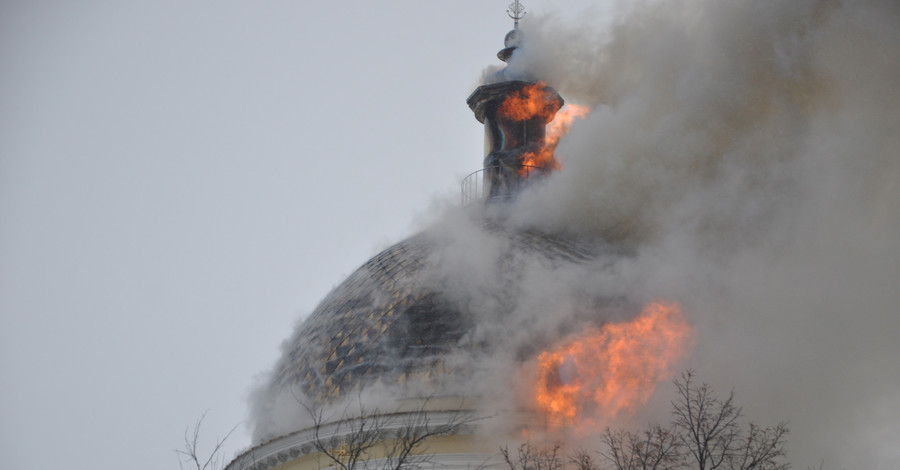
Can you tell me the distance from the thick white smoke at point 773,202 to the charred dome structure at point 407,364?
1.34 m

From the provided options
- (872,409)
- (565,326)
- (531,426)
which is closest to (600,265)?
(565,326)

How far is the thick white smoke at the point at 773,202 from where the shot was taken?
22969mm

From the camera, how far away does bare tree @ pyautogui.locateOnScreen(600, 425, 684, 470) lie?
20.4m

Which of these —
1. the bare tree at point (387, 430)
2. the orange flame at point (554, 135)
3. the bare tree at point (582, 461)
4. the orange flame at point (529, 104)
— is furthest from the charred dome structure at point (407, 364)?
the orange flame at point (529, 104)

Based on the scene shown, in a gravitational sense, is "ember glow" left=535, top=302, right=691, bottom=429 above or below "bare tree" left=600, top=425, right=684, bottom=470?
above

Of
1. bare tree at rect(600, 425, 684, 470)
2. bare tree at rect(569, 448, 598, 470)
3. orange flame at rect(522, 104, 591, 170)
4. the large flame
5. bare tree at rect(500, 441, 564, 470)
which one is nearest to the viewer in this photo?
bare tree at rect(600, 425, 684, 470)

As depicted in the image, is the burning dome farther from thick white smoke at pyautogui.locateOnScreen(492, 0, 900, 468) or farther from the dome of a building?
thick white smoke at pyautogui.locateOnScreen(492, 0, 900, 468)

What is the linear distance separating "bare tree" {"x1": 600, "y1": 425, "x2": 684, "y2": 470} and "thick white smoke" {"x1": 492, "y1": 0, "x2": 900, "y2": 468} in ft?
4.92

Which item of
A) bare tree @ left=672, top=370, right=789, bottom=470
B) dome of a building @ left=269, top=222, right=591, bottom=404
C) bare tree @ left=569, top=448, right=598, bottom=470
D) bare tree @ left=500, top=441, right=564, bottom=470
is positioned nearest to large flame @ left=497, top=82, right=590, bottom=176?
dome of a building @ left=269, top=222, right=591, bottom=404

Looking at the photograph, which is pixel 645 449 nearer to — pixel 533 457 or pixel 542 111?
pixel 533 457

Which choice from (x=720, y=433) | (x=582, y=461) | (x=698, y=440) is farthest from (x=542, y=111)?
(x=698, y=440)

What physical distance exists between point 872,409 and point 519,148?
9.56 meters

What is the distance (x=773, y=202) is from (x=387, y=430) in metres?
6.83

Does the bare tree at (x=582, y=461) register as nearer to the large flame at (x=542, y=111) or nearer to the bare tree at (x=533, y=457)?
the bare tree at (x=533, y=457)
